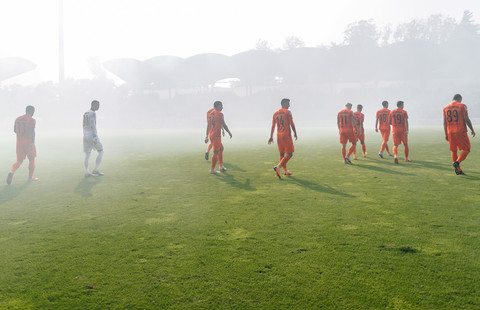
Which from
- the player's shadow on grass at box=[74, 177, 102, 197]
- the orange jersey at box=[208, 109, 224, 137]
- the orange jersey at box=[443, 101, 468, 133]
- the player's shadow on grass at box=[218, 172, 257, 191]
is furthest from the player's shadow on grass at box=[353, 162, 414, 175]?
the player's shadow on grass at box=[74, 177, 102, 197]

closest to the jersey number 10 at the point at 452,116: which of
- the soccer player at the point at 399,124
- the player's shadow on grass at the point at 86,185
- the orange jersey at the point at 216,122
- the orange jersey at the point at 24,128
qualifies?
the soccer player at the point at 399,124

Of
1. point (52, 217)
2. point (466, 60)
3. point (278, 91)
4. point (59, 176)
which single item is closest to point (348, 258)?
point (52, 217)

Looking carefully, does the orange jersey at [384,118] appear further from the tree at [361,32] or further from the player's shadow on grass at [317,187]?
the tree at [361,32]

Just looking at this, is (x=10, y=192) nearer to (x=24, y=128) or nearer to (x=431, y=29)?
(x=24, y=128)

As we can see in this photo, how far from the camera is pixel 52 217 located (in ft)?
16.4

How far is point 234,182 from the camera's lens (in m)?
7.48

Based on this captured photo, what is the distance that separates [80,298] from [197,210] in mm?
2605

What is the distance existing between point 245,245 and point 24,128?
6946 mm

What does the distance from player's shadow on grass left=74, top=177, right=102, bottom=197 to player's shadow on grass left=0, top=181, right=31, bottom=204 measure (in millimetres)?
1099

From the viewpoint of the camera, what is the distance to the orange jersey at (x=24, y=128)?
806 cm

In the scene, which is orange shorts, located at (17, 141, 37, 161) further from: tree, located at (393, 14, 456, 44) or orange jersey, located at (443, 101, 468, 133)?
tree, located at (393, 14, 456, 44)

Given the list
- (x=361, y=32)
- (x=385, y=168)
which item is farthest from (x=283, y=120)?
(x=361, y=32)

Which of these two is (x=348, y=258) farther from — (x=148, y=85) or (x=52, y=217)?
(x=148, y=85)

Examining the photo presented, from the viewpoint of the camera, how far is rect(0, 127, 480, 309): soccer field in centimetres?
265
